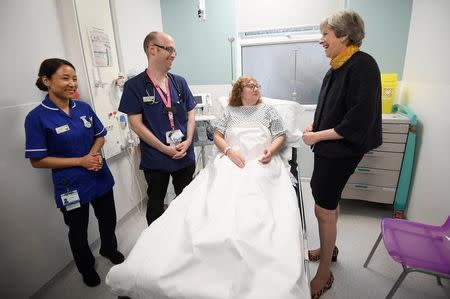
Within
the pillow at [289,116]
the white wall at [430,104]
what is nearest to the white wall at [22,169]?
the pillow at [289,116]

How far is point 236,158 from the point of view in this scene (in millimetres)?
1806

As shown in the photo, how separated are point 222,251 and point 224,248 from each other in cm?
1

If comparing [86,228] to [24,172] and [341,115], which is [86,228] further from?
[341,115]

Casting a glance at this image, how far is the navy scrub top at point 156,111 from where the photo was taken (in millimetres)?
1726

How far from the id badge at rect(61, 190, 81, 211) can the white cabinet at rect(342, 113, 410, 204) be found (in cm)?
231

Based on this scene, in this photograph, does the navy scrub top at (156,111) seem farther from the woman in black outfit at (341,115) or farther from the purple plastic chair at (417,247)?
the purple plastic chair at (417,247)

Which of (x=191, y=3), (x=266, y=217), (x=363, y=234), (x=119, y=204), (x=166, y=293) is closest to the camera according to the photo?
(x=166, y=293)

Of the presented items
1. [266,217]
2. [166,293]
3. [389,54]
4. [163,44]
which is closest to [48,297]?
[166,293]

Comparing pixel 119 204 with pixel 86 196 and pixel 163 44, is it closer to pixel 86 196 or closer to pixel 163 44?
pixel 86 196

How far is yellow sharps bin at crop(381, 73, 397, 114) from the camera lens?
248cm

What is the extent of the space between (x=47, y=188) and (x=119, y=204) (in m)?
0.82

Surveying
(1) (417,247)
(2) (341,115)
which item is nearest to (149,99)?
(2) (341,115)

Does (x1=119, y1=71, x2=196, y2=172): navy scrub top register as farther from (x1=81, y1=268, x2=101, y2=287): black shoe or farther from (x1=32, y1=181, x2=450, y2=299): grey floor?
(x1=32, y1=181, x2=450, y2=299): grey floor

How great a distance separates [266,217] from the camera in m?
1.16
